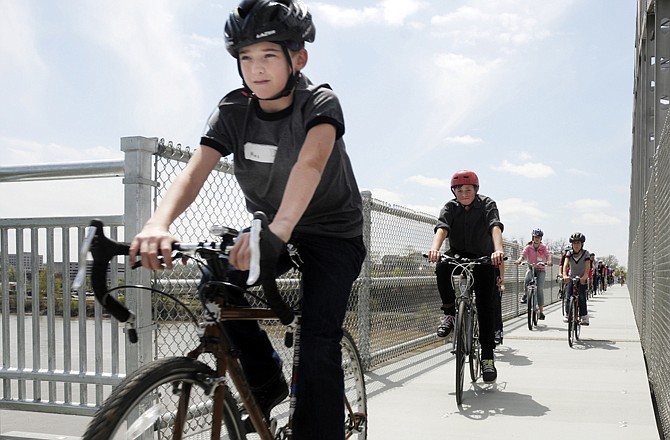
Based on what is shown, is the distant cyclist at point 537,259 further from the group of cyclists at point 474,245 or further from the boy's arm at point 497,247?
the boy's arm at point 497,247

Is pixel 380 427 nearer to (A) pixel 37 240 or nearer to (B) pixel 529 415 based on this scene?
(B) pixel 529 415

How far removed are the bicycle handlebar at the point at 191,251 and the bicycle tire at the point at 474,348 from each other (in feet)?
14.5

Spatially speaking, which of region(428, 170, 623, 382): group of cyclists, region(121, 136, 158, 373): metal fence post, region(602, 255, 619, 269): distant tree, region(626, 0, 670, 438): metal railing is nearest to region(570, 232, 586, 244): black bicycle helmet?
region(626, 0, 670, 438): metal railing

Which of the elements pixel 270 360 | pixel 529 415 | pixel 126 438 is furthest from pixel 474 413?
pixel 126 438

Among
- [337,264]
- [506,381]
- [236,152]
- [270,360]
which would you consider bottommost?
[506,381]

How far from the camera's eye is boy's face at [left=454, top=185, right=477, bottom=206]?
7109mm

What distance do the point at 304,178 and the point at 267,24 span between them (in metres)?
0.56

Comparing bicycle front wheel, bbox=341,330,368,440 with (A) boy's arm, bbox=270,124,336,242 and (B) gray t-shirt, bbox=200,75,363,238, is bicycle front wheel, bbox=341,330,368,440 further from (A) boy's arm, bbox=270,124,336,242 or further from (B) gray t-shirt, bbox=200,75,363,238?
(A) boy's arm, bbox=270,124,336,242

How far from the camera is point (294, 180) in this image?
95.5 inches

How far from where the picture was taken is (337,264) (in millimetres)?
2768

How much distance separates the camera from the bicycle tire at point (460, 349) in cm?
594

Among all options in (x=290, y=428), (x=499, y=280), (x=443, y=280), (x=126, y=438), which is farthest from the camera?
(x=499, y=280)

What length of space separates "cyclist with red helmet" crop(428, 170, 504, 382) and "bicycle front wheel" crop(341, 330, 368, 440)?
322 centimetres

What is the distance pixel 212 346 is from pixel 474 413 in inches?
153
